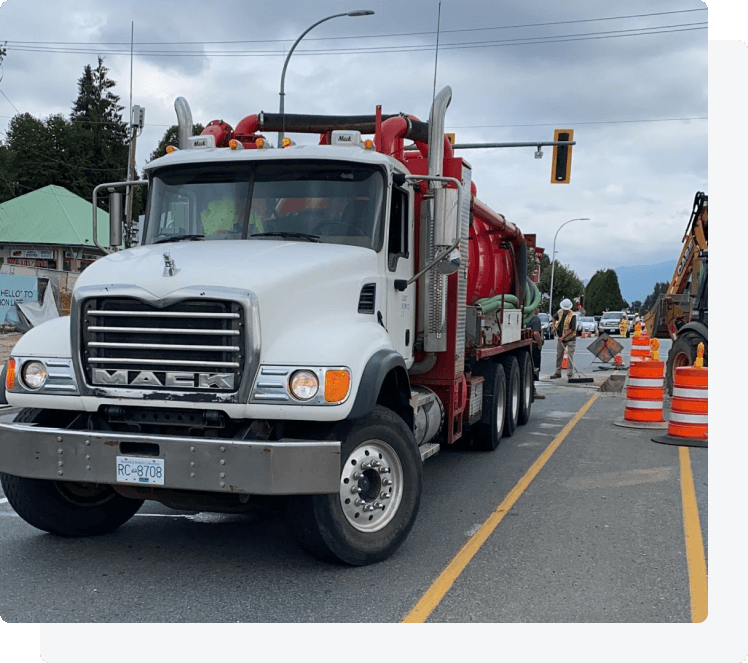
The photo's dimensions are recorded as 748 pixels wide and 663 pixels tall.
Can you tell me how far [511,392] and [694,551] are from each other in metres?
5.02

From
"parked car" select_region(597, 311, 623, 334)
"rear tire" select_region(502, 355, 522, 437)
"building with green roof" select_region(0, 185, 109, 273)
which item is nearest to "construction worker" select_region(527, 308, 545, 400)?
"rear tire" select_region(502, 355, 522, 437)

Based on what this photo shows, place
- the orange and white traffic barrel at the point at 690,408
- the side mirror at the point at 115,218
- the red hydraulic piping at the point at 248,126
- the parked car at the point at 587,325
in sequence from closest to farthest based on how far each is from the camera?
the side mirror at the point at 115,218, the red hydraulic piping at the point at 248,126, the orange and white traffic barrel at the point at 690,408, the parked car at the point at 587,325

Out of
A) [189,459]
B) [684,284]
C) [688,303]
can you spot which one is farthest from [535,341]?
[189,459]

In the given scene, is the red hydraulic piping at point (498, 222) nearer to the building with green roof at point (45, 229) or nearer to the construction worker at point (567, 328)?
the construction worker at point (567, 328)

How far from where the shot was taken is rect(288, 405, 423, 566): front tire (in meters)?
5.13

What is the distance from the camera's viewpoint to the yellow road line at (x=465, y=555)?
465 cm

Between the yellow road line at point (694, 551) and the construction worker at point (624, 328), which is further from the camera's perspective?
the construction worker at point (624, 328)

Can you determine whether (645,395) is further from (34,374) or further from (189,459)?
(34,374)

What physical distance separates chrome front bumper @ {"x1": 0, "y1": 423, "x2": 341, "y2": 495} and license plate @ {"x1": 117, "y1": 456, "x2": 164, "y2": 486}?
29 millimetres

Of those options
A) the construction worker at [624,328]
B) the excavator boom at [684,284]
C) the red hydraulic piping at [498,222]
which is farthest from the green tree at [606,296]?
the red hydraulic piping at [498,222]

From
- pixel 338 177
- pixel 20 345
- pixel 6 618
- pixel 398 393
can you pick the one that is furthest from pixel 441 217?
pixel 6 618

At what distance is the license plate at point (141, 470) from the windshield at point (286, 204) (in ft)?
5.94

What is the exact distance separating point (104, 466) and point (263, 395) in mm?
1035

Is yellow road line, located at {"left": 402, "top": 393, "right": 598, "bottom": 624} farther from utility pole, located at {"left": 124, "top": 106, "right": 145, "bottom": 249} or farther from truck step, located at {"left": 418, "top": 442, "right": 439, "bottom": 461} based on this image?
utility pole, located at {"left": 124, "top": 106, "right": 145, "bottom": 249}
